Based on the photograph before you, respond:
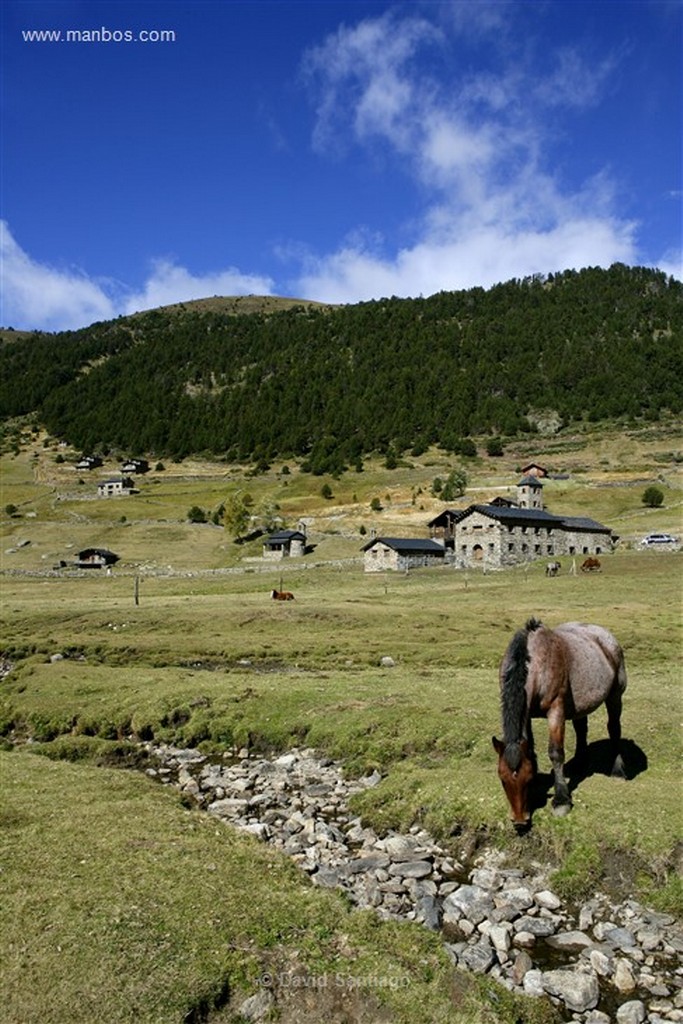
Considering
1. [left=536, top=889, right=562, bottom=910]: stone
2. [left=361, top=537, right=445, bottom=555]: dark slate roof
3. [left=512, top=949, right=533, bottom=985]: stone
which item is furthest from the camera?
[left=361, top=537, right=445, bottom=555]: dark slate roof

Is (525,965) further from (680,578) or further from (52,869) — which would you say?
(680,578)

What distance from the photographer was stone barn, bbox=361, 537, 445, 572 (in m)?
94.2

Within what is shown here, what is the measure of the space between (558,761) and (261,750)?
488 inches

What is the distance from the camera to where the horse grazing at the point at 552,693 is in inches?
570

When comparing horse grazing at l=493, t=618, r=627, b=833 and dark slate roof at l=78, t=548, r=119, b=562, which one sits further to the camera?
dark slate roof at l=78, t=548, r=119, b=562

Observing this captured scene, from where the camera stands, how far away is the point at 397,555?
9419cm

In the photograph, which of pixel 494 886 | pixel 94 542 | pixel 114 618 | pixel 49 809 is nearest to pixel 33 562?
pixel 94 542

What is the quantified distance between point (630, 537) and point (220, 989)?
4149 inches

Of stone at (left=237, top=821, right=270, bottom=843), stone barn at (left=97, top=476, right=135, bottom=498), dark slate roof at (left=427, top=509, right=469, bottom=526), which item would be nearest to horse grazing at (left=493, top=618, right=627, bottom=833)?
stone at (left=237, top=821, right=270, bottom=843)

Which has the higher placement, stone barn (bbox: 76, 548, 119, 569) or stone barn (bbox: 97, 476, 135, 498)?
stone barn (bbox: 97, 476, 135, 498)

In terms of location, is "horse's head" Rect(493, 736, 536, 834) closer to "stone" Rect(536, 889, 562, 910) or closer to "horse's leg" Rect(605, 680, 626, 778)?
"stone" Rect(536, 889, 562, 910)

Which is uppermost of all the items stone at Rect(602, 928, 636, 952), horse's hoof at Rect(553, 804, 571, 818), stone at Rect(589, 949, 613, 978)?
horse's hoof at Rect(553, 804, 571, 818)

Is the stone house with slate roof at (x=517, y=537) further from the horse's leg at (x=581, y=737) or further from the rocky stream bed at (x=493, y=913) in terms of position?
the rocky stream bed at (x=493, y=913)

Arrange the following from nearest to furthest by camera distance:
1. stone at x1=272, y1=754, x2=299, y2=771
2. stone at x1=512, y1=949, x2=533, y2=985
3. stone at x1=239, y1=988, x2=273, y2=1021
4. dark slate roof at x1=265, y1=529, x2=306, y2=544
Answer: stone at x1=239, y1=988, x2=273, y2=1021
stone at x1=512, y1=949, x2=533, y2=985
stone at x1=272, y1=754, x2=299, y2=771
dark slate roof at x1=265, y1=529, x2=306, y2=544
